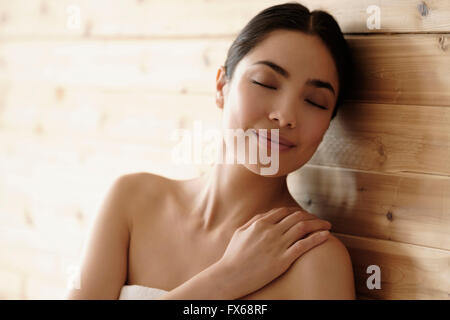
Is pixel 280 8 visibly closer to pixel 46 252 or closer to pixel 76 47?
pixel 76 47

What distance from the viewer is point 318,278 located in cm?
134

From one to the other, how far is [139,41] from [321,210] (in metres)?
0.86

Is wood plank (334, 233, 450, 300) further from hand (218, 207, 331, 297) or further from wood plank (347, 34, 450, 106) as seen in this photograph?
wood plank (347, 34, 450, 106)

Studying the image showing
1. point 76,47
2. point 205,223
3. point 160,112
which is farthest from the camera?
point 76,47

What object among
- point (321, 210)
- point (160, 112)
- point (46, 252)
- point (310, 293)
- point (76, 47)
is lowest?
point (46, 252)

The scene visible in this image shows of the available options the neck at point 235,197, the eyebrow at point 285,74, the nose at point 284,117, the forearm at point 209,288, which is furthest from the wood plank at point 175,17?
the forearm at point 209,288

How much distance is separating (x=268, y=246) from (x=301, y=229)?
9 cm

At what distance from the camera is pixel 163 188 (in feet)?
5.43

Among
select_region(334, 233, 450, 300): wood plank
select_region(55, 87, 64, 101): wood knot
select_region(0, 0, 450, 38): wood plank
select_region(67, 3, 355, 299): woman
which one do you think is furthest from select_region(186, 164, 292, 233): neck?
select_region(55, 87, 64, 101): wood knot

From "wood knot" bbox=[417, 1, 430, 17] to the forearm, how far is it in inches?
30.2

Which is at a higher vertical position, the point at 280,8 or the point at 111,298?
the point at 280,8

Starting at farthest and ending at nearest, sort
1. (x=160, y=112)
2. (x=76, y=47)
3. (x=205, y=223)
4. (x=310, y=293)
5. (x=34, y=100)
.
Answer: (x=34, y=100) < (x=76, y=47) < (x=160, y=112) < (x=205, y=223) < (x=310, y=293)

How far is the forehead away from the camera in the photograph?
4.54ft

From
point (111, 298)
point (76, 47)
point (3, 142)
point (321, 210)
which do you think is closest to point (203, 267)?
point (111, 298)
